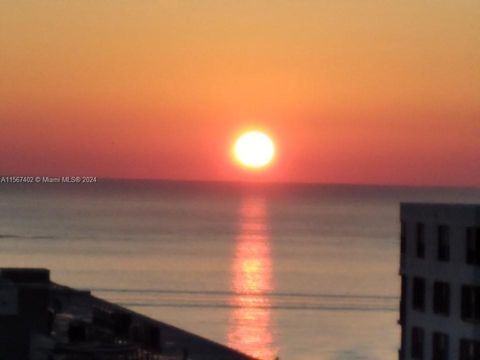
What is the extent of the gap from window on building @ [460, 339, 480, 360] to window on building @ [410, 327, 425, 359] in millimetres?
2638

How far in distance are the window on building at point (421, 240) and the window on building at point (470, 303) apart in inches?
128

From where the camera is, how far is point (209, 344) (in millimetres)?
39188

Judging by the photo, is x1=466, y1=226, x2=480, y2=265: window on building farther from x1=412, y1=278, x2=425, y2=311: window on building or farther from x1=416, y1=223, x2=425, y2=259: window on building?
x1=412, y1=278, x2=425, y2=311: window on building

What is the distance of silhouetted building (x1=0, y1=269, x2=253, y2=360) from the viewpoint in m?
24.1

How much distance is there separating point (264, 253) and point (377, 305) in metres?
55.7

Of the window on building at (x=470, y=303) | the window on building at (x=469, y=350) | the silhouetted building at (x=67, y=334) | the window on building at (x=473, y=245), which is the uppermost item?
the window on building at (x=473, y=245)

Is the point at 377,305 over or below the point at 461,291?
over

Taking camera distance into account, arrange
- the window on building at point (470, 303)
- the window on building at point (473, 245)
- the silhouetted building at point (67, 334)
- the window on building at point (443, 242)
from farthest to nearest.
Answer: the window on building at point (443, 242) < the window on building at point (473, 245) < the window on building at point (470, 303) < the silhouetted building at point (67, 334)

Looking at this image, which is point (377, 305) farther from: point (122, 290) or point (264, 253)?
point (264, 253)

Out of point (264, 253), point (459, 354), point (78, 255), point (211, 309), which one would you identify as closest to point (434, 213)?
point (459, 354)

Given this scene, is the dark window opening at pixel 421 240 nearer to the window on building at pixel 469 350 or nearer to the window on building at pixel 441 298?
the window on building at pixel 441 298

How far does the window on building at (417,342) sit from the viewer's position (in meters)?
51.3

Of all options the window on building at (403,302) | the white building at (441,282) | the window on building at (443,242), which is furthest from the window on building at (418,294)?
the window on building at (443,242)

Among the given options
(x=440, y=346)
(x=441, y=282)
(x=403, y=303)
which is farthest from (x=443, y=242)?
(x=440, y=346)
